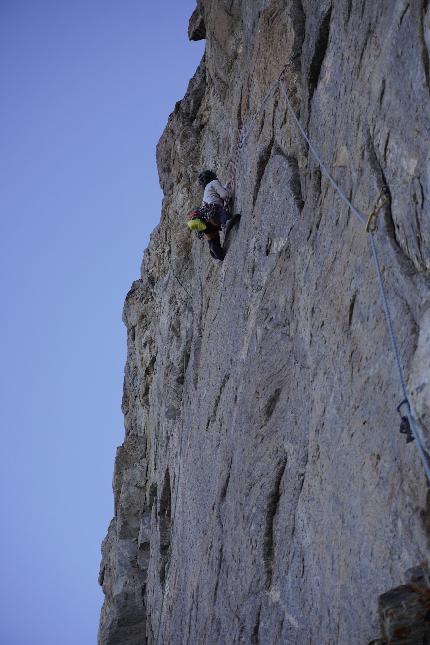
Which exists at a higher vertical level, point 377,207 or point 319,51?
point 319,51

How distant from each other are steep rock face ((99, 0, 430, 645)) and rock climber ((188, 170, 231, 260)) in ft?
1.02

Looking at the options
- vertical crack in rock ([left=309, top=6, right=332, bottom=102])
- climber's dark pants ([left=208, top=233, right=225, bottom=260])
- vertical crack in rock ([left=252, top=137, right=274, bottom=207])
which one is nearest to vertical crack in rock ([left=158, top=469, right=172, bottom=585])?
climber's dark pants ([left=208, top=233, right=225, bottom=260])

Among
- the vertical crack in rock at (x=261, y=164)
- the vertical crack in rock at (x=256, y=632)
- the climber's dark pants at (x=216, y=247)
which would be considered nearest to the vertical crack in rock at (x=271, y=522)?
the vertical crack in rock at (x=256, y=632)

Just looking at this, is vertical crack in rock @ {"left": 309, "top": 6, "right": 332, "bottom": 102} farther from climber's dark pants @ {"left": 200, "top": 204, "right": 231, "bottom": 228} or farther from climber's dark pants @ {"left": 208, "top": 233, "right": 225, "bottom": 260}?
climber's dark pants @ {"left": 208, "top": 233, "right": 225, "bottom": 260}

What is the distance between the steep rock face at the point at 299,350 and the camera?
6.04 metres

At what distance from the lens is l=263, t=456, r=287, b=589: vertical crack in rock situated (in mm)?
8430

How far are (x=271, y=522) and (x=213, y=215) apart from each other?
599cm

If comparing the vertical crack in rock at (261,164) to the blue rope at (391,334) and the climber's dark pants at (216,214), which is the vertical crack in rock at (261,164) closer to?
the climber's dark pants at (216,214)

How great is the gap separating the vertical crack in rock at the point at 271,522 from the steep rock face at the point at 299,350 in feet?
0.08

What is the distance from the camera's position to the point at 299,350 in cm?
852

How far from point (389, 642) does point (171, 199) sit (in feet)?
47.2

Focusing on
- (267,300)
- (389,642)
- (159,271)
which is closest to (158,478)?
(159,271)

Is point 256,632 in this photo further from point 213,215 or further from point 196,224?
point 213,215

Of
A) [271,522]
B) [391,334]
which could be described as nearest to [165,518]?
[271,522]
